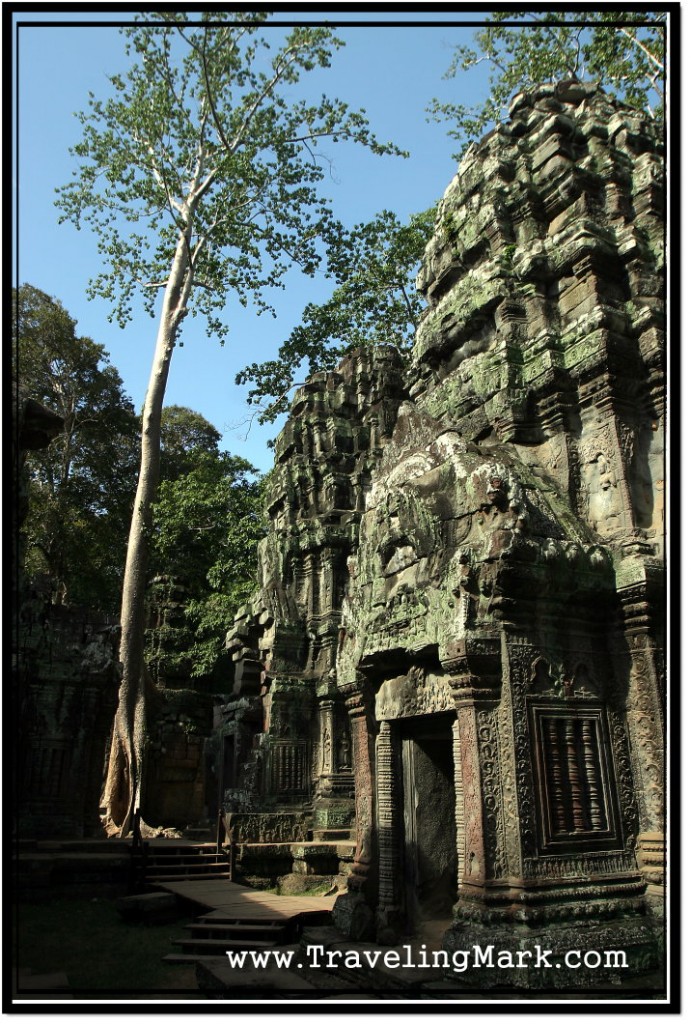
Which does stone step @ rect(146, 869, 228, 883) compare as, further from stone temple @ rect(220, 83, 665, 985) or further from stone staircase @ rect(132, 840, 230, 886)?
stone temple @ rect(220, 83, 665, 985)

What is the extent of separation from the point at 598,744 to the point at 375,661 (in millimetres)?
2377

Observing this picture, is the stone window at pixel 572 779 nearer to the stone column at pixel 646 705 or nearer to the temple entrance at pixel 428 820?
the stone column at pixel 646 705

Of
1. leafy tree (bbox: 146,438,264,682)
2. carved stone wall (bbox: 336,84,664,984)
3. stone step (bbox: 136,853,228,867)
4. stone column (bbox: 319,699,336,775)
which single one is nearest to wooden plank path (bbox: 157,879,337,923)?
stone step (bbox: 136,853,228,867)

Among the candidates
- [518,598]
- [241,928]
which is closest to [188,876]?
[241,928]

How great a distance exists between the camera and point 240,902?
981 cm

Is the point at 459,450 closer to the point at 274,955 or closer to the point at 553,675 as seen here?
the point at 553,675

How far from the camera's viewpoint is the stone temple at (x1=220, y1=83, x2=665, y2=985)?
240 inches

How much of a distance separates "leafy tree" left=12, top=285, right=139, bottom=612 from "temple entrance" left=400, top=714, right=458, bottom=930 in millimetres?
19471

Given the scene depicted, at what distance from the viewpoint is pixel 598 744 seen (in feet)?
21.7

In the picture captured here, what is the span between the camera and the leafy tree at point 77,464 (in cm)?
2573

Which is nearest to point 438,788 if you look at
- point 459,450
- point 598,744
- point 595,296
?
point 598,744

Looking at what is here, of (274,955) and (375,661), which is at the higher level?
(375,661)

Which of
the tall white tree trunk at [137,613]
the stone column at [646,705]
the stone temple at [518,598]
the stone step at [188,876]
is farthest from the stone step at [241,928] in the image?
the tall white tree trunk at [137,613]

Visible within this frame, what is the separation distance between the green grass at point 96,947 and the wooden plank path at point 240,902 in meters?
0.53
